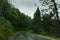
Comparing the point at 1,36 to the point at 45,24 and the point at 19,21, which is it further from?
the point at 19,21

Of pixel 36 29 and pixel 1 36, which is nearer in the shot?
pixel 1 36

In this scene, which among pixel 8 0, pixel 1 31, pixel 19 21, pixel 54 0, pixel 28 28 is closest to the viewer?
pixel 1 31

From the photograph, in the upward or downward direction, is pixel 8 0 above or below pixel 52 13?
above

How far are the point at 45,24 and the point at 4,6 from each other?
12.3m

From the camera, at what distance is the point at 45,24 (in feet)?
159

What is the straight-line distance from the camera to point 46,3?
3512 centimetres

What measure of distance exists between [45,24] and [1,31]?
30069 mm

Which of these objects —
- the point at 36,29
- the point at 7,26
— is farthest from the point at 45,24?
the point at 7,26

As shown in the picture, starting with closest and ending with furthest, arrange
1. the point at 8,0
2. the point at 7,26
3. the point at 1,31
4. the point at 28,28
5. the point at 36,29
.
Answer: the point at 1,31 → the point at 7,26 → the point at 8,0 → the point at 36,29 → the point at 28,28

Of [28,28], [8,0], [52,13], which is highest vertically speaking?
[8,0]

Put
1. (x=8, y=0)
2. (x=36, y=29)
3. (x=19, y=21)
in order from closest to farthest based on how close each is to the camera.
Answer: (x=8, y=0)
(x=36, y=29)
(x=19, y=21)

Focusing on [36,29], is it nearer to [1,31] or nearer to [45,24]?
[45,24]

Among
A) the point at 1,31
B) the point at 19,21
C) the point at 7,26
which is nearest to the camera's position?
the point at 1,31

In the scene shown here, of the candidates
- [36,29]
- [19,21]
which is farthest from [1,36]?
[19,21]
